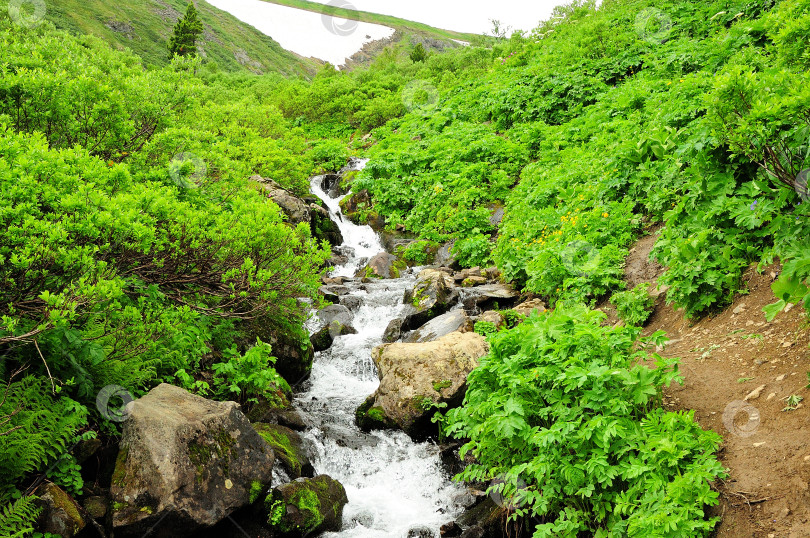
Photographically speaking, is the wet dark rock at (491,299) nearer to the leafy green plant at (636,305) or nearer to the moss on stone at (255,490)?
the leafy green plant at (636,305)

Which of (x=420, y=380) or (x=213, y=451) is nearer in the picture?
(x=213, y=451)

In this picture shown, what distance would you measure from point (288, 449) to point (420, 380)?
2.35 meters

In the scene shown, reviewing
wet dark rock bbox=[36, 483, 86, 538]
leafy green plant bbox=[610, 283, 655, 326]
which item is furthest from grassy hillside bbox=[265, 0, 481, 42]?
wet dark rock bbox=[36, 483, 86, 538]

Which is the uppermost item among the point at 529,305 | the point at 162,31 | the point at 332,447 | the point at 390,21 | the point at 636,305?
the point at 390,21

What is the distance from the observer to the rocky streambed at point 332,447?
5094 millimetres

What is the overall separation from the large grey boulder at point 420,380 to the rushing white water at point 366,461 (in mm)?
314

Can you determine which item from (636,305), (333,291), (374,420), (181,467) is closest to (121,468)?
(181,467)

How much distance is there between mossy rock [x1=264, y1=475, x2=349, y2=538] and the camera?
5.78 m

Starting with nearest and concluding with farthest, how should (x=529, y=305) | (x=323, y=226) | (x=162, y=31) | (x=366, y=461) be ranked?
(x=366, y=461), (x=529, y=305), (x=323, y=226), (x=162, y=31)

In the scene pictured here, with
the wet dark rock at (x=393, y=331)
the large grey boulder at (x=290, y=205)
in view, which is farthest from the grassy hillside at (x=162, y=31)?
the wet dark rock at (x=393, y=331)

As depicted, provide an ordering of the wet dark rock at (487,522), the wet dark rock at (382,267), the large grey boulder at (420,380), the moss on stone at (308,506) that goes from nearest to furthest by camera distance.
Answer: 1. the wet dark rock at (487,522)
2. the moss on stone at (308,506)
3. the large grey boulder at (420,380)
4. the wet dark rock at (382,267)

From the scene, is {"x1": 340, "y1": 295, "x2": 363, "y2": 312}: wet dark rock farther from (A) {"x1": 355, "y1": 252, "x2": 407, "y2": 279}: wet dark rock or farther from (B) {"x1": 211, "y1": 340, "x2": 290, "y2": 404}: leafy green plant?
(B) {"x1": 211, "y1": 340, "x2": 290, "y2": 404}: leafy green plant

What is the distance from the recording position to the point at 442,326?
10.2 metres

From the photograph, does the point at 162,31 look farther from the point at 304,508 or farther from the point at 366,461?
the point at 304,508
